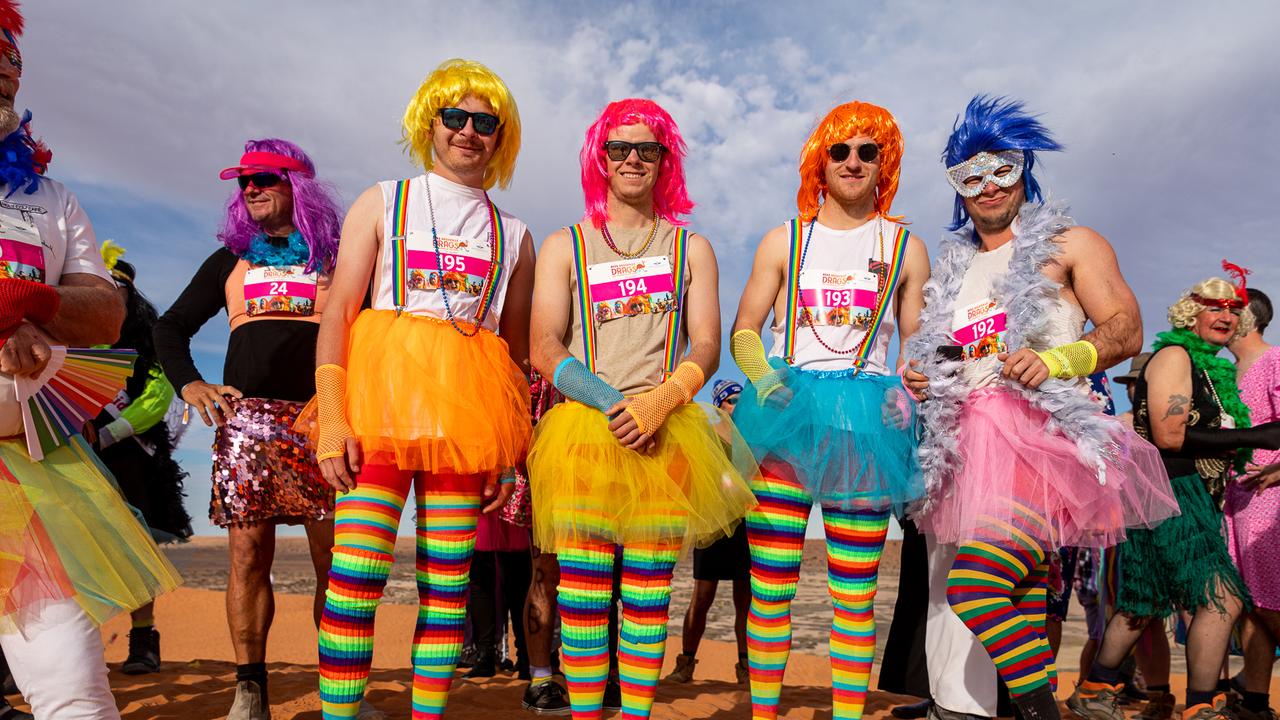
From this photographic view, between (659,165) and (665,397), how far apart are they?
99 cm

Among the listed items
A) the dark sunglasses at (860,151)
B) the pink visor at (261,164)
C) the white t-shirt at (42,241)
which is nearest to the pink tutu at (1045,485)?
the dark sunglasses at (860,151)

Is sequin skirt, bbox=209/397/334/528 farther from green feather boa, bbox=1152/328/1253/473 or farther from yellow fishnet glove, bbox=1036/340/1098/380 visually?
green feather boa, bbox=1152/328/1253/473

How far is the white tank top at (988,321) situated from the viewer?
3.11m

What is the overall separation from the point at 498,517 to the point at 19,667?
10.4ft

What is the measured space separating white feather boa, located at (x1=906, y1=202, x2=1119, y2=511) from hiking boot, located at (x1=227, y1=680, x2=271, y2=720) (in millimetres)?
2879

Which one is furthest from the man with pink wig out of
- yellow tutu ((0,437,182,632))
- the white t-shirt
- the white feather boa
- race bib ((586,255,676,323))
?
the white t-shirt

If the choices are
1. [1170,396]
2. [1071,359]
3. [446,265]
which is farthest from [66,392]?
[1170,396]

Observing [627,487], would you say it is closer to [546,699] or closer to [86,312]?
[86,312]

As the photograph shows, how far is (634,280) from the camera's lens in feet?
10.4

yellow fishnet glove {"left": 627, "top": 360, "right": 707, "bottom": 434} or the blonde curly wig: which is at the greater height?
the blonde curly wig

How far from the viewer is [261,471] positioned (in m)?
3.63

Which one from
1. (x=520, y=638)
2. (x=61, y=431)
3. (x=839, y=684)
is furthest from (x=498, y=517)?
(x=61, y=431)

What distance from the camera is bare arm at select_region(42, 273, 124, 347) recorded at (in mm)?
2268

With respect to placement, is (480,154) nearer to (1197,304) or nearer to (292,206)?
(292,206)
